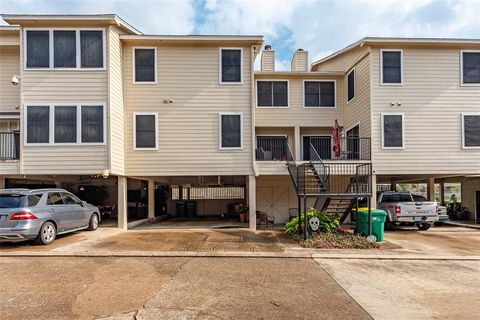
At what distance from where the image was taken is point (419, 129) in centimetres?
1405

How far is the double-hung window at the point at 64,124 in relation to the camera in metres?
12.2

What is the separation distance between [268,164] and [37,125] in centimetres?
854

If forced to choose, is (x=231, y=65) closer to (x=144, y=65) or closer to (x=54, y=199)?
(x=144, y=65)

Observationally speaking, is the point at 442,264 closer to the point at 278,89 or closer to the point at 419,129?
the point at 419,129

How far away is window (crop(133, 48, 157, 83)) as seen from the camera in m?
13.8

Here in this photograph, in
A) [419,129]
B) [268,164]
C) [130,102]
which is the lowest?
[268,164]

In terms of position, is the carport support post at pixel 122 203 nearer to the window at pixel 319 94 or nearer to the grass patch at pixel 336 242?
the grass patch at pixel 336 242

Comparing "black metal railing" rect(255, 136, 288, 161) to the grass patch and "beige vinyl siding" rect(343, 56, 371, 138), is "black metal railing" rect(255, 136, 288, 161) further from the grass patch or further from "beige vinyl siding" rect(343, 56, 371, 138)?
the grass patch

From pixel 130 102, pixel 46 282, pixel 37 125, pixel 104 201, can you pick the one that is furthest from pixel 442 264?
pixel 104 201

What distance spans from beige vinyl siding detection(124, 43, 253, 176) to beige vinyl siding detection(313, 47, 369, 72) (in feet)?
16.8

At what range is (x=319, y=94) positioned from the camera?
16.9 metres

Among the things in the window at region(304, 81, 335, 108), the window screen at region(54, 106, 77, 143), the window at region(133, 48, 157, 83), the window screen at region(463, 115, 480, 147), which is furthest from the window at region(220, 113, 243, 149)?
the window screen at region(463, 115, 480, 147)

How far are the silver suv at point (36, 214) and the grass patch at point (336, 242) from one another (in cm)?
725

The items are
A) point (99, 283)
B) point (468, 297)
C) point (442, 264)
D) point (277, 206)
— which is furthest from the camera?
point (277, 206)
